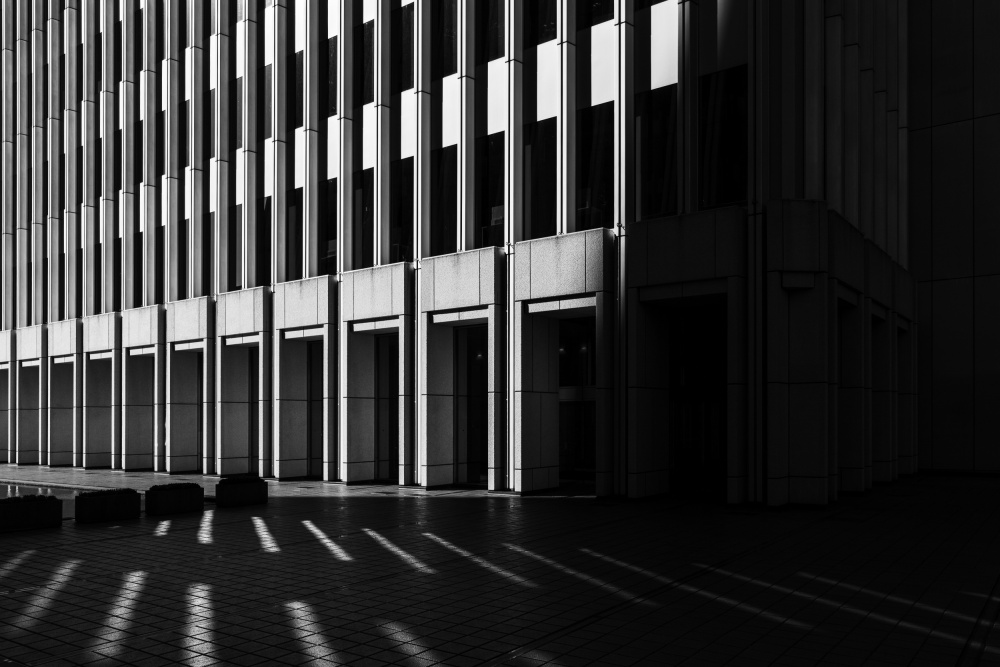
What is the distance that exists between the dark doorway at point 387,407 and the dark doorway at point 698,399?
8.56m

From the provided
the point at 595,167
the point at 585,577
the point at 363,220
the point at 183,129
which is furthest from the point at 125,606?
the point at 183,129

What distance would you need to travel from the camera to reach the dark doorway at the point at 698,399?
24.1 m

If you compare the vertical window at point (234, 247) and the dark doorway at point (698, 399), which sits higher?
the vertical window at point (234, 247)

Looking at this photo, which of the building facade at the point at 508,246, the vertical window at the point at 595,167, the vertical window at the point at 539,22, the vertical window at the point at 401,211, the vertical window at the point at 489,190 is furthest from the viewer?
the vertical window at the point at 401,211

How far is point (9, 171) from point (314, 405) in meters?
26.4

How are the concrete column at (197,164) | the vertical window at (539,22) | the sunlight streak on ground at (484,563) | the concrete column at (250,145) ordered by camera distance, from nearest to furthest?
the sunlight streak on ground at (484,563), the vertical window at (539,22), the concrete column at (250,145), the concrete column at (197,164)

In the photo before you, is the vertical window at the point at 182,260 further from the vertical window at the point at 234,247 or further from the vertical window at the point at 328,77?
the vertical window at the point at 328,77

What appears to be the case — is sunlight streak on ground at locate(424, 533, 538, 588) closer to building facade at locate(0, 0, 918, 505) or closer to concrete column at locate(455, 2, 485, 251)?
building facade at locate(0, 0, 918, 505)

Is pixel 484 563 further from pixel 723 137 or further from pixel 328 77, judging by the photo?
pixel 328 77

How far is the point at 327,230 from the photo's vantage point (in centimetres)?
2772

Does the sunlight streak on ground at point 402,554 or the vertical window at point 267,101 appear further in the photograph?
the vertical window at point 267,101

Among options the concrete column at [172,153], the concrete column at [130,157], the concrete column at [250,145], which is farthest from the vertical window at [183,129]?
the concrete column at [250,145]

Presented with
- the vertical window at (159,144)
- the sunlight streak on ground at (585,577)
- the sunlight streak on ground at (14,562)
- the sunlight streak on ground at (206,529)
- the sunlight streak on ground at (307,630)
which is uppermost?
the vertical window at (159,144)

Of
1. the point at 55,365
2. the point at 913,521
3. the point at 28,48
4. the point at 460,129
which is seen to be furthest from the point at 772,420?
the point at 28,48
